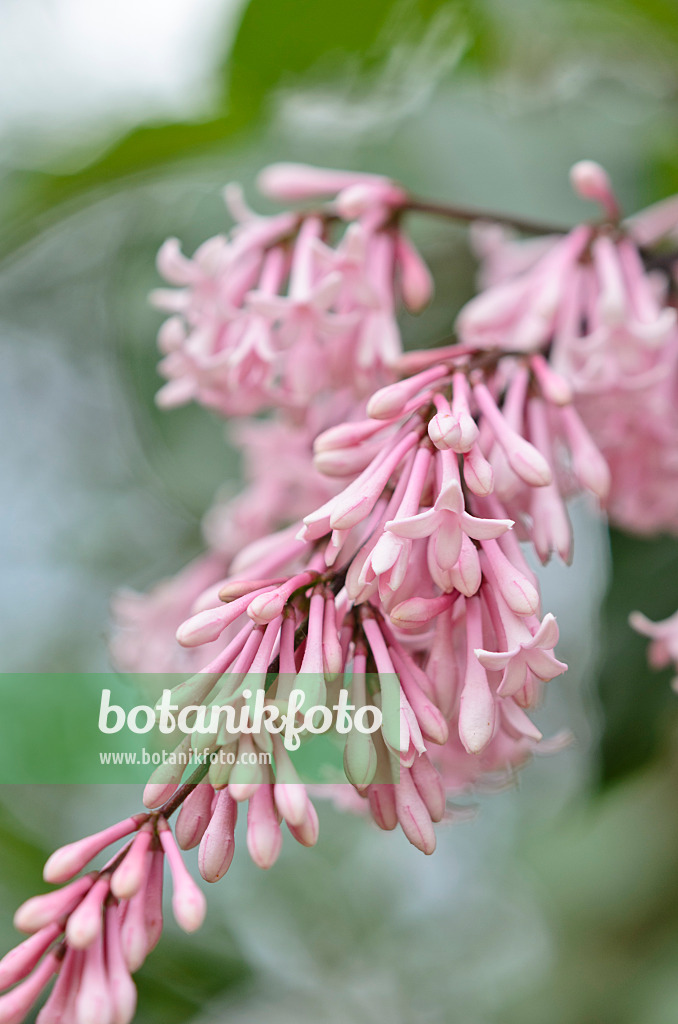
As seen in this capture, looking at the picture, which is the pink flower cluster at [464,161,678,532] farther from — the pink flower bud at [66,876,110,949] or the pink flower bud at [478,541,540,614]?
the pink flower bud at [66,876,110,949]

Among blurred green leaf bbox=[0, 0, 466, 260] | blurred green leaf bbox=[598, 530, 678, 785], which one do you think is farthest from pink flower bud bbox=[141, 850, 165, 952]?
blurred green leaf bbox=[0, 0, 466, 260]

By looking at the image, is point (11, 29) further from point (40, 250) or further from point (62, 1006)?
point (62, 1006)

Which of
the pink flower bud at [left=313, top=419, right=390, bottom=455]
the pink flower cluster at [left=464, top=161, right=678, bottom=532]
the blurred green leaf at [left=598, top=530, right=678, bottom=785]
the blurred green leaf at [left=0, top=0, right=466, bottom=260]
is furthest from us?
the blurred green leaf at [left=0, top=0, right=466, bottom=260]

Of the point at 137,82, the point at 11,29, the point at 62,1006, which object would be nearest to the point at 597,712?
the point at 62,1006

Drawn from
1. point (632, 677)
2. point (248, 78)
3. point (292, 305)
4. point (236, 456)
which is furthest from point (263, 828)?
point (248, 78)

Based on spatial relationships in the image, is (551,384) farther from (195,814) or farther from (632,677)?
(632,677)

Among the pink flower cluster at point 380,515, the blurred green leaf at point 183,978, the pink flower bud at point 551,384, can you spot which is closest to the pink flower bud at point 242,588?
the pink flower cluster at point 380,515
